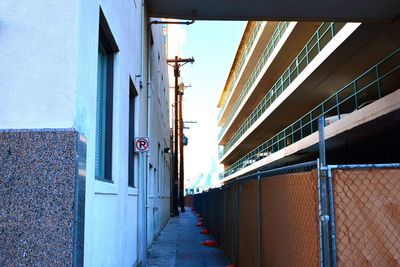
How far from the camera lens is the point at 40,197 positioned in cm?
372

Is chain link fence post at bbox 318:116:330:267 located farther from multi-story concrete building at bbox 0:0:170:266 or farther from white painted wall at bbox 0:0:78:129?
white painted wall at bbox 0:0:78:129

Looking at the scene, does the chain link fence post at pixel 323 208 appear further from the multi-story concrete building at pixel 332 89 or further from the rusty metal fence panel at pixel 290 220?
the multi-story concrete building at pixel 332 89

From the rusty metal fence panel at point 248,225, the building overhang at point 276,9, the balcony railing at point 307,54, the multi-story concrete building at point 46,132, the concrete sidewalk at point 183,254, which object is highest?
the balcony railing at point 307,54

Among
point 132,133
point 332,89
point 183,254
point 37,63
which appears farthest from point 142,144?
point 332,89

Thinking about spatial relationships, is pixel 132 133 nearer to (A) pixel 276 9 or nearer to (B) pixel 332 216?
(A) pixel 276 9

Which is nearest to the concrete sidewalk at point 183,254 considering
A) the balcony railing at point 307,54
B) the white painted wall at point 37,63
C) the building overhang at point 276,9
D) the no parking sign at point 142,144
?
the no parking sign at point 142,144

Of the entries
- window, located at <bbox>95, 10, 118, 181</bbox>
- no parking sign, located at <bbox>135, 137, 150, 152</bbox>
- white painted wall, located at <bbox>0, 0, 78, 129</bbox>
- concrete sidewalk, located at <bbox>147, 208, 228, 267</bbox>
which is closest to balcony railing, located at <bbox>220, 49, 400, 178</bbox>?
no parking sign, located at <bbox>135, 137, 150, 152</bbox>

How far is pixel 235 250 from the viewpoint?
9484 mm

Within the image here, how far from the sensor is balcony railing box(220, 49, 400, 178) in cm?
1639

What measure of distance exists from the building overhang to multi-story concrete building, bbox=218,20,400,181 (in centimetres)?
161

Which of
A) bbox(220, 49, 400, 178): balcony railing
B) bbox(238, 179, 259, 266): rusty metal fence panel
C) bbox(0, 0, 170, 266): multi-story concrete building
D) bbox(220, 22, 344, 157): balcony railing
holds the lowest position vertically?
bbox(238, 179, 259, 266): rusty metal fence panel

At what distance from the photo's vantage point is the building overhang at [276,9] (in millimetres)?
12156

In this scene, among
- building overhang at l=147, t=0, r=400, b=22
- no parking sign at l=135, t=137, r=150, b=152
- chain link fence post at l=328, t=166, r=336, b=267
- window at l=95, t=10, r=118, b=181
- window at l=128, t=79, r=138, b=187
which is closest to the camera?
chain link fence post at l=328, t=166, r=336, b=267

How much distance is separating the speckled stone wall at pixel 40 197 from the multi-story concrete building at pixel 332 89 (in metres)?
11.3
